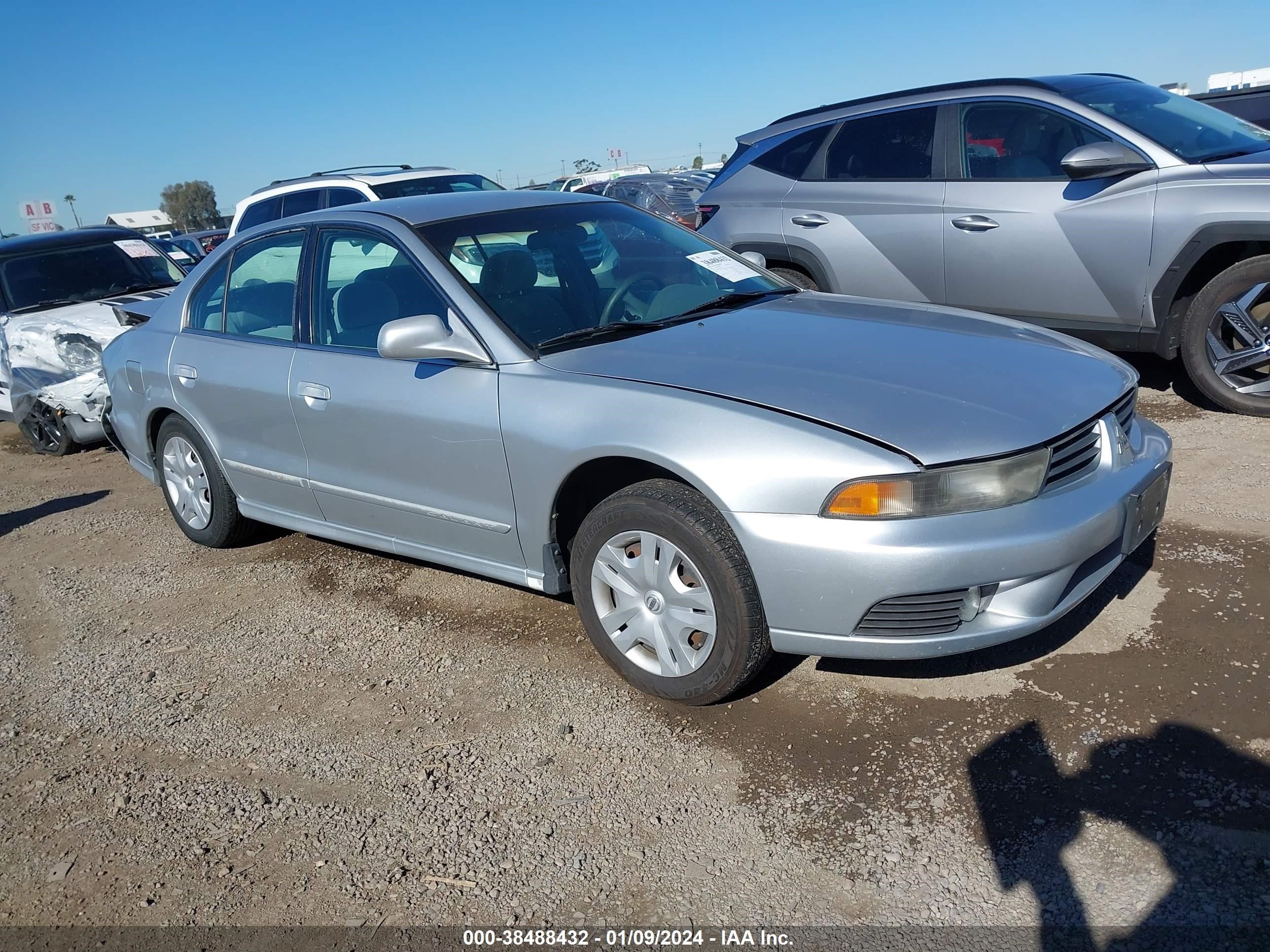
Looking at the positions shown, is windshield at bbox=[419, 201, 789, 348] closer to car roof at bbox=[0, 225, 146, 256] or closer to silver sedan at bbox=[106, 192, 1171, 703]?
silver sedan at bbox=[106, 192, 1171, 703]

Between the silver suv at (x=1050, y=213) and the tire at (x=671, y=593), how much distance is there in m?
3.60

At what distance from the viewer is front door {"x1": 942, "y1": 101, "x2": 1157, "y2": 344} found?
213 inches

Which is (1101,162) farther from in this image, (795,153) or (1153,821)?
(1153,821)

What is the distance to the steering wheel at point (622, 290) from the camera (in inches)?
147

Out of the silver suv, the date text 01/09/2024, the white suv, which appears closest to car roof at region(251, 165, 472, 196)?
the white suv

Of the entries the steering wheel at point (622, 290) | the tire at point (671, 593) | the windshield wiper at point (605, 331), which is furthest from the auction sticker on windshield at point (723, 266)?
the tire at point (671, 593)

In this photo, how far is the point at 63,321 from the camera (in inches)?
291

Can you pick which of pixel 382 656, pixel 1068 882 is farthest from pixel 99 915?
pixel 1068 882

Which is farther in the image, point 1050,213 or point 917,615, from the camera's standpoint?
point 1050,213

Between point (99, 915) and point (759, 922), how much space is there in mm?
1672

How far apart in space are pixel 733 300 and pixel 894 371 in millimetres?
1068

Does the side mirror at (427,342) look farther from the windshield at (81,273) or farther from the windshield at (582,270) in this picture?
the windshield at (81,273)

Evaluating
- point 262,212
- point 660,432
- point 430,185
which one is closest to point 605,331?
point 660,432

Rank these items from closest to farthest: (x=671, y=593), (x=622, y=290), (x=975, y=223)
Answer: (x=671, y=593) → (x=622, y=290) → (x=975, y=223)
